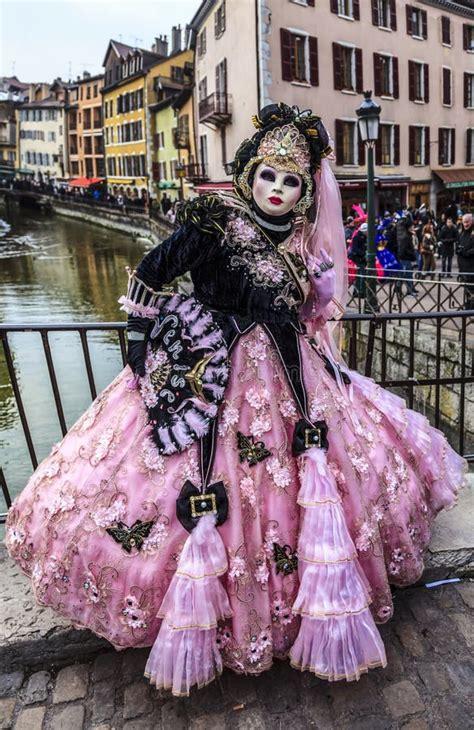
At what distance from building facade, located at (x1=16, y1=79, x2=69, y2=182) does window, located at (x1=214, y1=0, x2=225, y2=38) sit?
149 ft

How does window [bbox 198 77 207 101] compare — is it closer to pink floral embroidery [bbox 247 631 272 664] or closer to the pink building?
the pink building

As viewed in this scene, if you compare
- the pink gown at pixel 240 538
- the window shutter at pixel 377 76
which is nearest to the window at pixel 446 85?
the window shutter at pixel 377 76

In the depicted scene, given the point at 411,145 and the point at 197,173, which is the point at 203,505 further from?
the point at 197,173

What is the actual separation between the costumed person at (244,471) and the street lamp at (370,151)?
24.4 ft

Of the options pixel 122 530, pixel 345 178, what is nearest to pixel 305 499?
pixel 122 530

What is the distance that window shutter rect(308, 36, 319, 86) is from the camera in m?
22.8

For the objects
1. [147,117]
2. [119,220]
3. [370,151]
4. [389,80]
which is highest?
[147,117]

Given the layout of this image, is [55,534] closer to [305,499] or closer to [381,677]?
[305,499]

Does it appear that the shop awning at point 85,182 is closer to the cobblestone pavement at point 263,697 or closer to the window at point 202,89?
the window at point 202,89

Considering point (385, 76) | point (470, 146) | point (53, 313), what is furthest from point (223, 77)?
point (53, 313)

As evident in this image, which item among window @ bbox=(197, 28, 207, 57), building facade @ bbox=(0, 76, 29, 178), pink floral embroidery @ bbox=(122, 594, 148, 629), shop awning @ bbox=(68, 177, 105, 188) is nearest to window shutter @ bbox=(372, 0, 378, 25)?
window @ bbox=(197, 28, 207, 57)

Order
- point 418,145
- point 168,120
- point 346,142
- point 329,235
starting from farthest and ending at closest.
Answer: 1. point 168,120
2. point 418,145
3. point 346,142
4. point 329,235

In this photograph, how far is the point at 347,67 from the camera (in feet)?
79.8

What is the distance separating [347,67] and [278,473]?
→ 25808 mm
